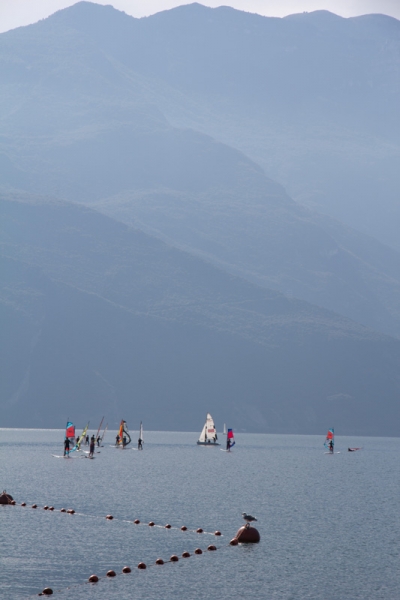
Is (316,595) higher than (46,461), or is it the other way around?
(46,461)

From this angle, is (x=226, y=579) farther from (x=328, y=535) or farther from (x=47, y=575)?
(x=328, y=535)

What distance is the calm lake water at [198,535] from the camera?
2031 inches

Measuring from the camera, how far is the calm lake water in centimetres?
5159

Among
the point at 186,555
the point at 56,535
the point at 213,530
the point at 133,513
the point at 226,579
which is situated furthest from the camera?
the point at 133,513

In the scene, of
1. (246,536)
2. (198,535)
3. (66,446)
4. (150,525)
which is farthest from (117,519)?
(66,446)

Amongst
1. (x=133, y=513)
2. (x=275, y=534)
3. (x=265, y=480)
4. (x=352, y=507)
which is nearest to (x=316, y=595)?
(x=275, y=534)

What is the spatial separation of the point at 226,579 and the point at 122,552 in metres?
9.32

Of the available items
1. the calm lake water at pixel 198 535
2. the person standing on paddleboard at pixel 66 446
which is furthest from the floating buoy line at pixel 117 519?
the person standing on paddleboard at pixel 66 446

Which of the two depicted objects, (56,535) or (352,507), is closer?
(56,535)

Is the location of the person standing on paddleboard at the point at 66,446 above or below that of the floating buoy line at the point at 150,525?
above

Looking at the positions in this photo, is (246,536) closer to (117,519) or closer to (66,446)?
(117,519)

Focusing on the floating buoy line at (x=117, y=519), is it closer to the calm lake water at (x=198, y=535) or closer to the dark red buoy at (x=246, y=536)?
the calm lake water at (x=198, y=535)

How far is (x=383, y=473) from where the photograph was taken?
144m

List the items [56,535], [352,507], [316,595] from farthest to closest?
[352,507] → [56,535] → [316,595]
